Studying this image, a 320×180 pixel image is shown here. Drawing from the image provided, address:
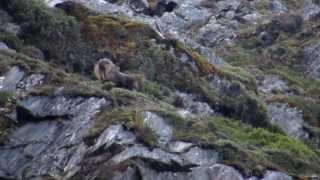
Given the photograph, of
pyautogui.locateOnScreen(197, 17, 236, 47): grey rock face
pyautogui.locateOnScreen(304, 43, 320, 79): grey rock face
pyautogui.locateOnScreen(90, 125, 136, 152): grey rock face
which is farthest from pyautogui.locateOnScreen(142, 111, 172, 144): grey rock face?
pyautogui.locateOnScreen(197, 17, 236, 47): grey rock face

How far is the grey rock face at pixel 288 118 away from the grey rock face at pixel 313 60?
7.50 meters

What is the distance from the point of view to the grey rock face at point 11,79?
1658 centimetres

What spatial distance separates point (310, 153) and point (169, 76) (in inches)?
213

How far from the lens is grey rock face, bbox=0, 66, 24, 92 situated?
54.4ft

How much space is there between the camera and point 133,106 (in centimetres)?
1595

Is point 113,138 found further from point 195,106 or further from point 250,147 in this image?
point 195,106

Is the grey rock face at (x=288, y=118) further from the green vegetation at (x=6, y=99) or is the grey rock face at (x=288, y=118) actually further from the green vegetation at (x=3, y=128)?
the green vegetation at (x=3, y=128)

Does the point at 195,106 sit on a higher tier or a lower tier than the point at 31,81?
lower

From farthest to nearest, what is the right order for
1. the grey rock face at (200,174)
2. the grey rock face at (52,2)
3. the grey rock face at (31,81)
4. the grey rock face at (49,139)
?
the grey rock face at (52,2) < the grey rock face at (31,81) < the grey rock face at (49,139) < the grey rock face at (200,174)

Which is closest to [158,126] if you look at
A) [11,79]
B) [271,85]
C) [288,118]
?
[11,79]

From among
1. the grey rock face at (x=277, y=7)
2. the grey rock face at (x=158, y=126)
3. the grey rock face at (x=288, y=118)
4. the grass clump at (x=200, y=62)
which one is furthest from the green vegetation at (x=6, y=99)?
the grey rock face at (x=277, y=7)

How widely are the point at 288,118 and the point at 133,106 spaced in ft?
25.9

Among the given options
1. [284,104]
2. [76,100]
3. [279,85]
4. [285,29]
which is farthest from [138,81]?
[285,29]

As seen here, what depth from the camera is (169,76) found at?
21.1 m
